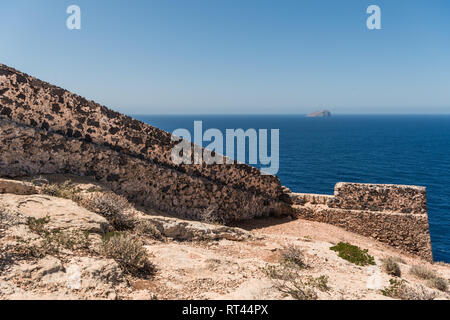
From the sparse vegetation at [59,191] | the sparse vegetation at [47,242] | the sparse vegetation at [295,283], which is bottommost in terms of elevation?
the sparse vegetation at [295,283]

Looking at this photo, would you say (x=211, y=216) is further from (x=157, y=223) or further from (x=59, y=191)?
(x=59, y=191)

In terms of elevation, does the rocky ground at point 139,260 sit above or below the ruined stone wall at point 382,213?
above

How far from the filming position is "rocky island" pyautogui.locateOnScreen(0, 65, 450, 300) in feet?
14.2

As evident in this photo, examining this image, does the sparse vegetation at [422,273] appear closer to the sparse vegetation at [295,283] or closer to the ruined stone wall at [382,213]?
the sparse vegetation at [295,283]

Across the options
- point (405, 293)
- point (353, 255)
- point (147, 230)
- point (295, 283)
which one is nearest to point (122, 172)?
point (147, 230)

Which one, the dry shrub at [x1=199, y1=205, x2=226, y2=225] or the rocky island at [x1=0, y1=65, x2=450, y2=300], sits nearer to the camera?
the rocky island at [x1=0, y1=65, x2=450, y2=300]

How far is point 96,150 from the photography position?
7.77 metres

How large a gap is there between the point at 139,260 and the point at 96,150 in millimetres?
3929

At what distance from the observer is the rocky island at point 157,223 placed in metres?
4.33

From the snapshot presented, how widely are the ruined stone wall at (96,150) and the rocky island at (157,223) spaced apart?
3 cm

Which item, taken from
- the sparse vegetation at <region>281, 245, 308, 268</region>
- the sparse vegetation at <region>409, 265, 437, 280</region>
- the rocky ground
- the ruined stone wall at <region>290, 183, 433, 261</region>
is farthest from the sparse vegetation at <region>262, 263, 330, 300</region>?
the ruined stone wall at <region>290, 183, 433, 261</region>

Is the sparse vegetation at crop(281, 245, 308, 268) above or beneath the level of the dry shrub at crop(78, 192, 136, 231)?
beneath

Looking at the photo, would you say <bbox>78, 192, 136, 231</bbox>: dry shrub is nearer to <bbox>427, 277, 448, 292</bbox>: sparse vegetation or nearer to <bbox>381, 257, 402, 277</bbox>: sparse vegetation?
<bbox>381, 257, 402, 277</bbox>: sparse vegetation

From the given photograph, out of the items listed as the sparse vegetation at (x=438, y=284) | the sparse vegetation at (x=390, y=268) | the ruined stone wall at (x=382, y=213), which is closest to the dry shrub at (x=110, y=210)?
the sparse vegetation at (x=390, y=268)
